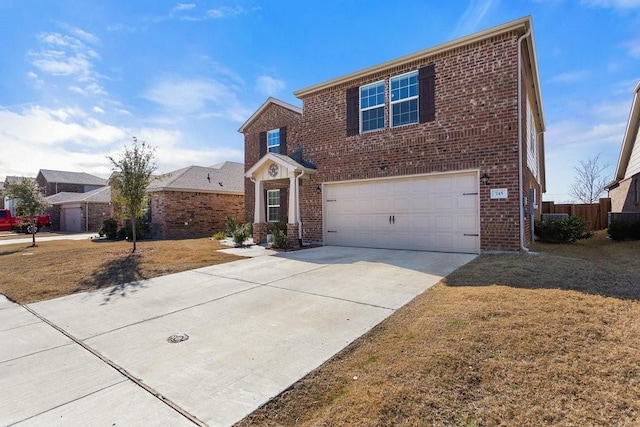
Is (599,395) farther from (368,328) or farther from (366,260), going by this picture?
(366,260)

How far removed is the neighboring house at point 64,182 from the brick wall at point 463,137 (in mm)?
38984

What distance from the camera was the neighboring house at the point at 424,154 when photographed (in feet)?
29.2

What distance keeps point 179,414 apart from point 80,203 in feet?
104

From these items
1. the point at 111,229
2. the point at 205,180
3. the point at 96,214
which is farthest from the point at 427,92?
the point at 96,214

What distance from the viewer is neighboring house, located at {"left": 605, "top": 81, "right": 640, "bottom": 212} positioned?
48.1 ft

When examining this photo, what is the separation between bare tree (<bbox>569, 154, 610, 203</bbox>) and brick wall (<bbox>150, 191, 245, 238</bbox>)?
3706 centimetres

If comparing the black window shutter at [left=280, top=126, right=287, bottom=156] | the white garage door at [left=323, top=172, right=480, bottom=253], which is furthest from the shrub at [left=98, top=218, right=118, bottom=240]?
the white garage door at [left=323, top=172, right=480, bottom=253]

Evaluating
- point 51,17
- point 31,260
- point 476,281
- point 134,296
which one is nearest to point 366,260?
point 476,281

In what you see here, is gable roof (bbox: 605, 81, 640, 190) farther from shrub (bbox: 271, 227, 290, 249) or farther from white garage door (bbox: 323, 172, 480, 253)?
shrub (bbox: 271, 227, 290, 249)

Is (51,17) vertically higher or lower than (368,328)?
higher

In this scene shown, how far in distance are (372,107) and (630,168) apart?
46.6 feet

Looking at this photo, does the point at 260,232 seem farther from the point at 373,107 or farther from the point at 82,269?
the point at 373,107

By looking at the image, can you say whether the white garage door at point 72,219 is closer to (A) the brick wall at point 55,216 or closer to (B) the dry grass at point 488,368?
(A) the brick wall at point 55,216

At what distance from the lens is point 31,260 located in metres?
10.9
